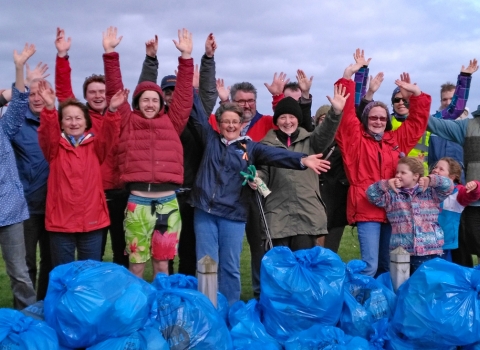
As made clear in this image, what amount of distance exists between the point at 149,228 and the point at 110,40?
1.56 meters

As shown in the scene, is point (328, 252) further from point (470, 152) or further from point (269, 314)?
point (470, 152)

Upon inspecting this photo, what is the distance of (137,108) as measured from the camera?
480 centimetres

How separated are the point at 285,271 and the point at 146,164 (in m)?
1.38

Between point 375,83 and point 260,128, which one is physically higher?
point 375,83

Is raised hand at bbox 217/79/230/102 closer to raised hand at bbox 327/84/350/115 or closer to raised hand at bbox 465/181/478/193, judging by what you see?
raised hand at bbox 327/84/350/115

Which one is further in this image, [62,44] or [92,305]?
[62,44]

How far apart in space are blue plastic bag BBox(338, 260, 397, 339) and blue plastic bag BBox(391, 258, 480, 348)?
18 centimetres

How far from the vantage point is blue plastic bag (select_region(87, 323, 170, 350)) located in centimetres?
340

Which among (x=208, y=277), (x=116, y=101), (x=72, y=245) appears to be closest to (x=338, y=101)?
(x=116, y=101)

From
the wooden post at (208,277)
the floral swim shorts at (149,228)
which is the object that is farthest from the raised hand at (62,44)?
the wooden post at (208,277)

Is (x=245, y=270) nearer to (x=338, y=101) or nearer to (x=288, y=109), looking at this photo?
(x=288, y=109)

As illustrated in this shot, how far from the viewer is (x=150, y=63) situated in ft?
17.7

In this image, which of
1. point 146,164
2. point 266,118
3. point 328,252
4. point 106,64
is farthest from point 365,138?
point 106,64

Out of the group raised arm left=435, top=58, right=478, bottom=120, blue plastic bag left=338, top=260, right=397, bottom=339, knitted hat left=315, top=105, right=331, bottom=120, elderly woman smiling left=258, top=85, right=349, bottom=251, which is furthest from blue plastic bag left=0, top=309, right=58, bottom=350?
raised arm left=435, top=58, right=478, bottom=120
